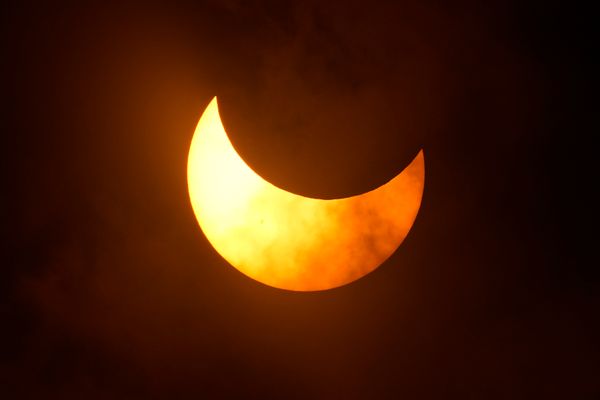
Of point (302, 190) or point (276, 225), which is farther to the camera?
point (302, 190)

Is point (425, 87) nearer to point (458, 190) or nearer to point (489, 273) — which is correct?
point (458, 190)

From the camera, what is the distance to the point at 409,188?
3340 mm

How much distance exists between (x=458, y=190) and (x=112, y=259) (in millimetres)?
1973

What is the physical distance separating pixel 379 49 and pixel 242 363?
6.40 feet

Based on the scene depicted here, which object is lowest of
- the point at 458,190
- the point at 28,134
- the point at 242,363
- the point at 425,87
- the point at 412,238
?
the point at 242,363

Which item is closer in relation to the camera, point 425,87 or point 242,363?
point 425,87

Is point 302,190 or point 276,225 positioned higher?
point 302,190

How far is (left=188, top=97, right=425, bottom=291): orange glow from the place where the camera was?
3168 mm

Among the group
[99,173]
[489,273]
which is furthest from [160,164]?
[489,273]

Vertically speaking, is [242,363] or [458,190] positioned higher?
[458,190]

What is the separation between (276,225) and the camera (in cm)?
318

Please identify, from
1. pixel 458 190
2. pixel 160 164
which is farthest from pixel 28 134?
pixel 458 190

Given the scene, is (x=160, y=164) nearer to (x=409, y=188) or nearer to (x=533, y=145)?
(x=409, y=188)

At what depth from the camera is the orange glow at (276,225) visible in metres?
3.17
